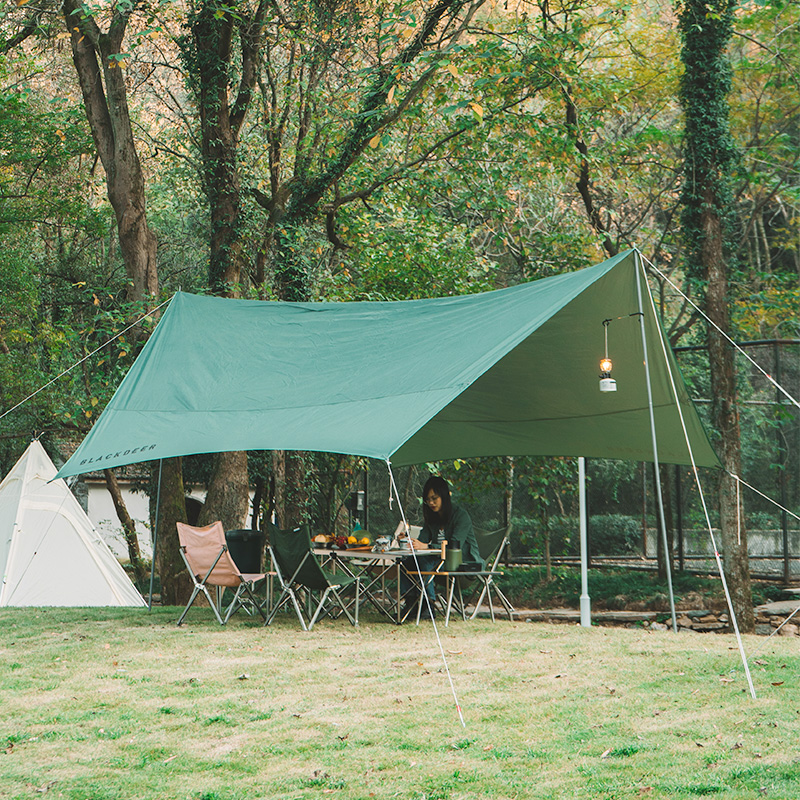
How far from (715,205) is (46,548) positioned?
711 centimetres

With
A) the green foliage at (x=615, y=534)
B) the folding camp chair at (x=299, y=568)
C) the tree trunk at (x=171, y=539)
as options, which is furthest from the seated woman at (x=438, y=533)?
the green foliage at (x=615, y=534)

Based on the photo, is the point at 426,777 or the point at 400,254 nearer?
the point at 426,777

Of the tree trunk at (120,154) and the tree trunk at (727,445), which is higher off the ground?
the tree trunk at (120,154)

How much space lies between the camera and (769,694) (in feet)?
11.8

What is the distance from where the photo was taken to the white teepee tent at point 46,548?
8.10m

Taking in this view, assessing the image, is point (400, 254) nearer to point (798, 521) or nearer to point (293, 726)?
point (798, 521)

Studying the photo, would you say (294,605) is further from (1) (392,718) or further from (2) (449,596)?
(1) (392,718)

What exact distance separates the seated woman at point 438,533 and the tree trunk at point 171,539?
2302 millimetres

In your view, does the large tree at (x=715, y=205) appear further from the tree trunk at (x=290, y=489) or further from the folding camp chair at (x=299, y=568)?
the tree trunk at (x=290, y=489)

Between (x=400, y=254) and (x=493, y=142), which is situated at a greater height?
(x=493, y=142)

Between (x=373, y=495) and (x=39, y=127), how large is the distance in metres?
7.05

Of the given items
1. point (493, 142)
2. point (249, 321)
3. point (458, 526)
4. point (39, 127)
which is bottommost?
point (458, 526)

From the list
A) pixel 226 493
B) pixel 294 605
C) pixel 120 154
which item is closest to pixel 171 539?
pixel 226 493

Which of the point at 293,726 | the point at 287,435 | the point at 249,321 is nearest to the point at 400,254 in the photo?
the point at 249,321
